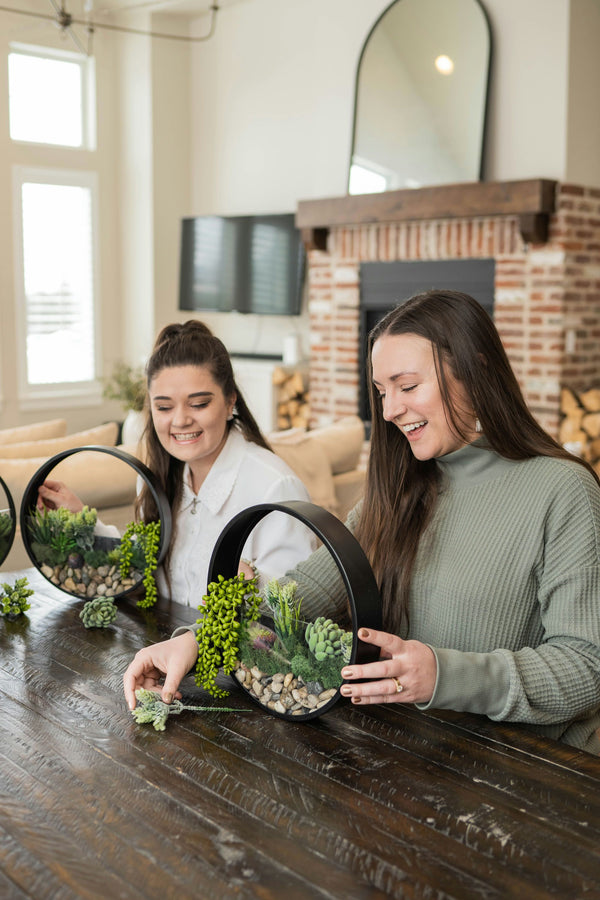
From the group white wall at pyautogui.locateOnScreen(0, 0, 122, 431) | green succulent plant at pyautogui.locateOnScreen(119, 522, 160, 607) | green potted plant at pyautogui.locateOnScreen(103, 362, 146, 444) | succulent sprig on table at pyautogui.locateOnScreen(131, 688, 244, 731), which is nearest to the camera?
succulent sprig on table at pyautogui.locateOnScreen(131, 688, 244, 731)

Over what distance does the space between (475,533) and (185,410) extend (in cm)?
72

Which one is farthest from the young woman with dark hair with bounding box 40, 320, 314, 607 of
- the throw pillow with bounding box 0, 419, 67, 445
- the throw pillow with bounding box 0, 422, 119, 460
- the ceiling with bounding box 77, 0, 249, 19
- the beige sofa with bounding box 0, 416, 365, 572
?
→ the ceiling with bounding box 77, 0, 249, 19

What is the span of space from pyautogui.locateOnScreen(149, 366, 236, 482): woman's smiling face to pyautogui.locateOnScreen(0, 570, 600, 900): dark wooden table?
0.64 metres

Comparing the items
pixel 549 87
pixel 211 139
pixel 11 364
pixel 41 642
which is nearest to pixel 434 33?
pixel 549 87

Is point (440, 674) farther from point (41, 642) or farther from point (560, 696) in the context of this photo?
point (41, 642)

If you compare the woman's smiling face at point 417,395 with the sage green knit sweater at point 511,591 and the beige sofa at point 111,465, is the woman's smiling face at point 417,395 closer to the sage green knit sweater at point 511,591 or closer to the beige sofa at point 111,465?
the sage green knit sweater at point 511,591

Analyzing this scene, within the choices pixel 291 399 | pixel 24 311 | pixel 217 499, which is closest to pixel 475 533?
pixel 217 499

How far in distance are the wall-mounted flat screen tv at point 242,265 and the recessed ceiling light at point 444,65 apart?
1393 mm

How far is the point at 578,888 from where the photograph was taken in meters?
0.94

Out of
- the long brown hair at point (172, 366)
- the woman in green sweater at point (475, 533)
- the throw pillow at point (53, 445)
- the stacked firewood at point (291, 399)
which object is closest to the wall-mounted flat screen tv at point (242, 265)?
the stacked firewood at point (291, 399)

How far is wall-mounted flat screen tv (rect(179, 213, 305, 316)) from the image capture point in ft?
20.1

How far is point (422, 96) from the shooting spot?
5.11m

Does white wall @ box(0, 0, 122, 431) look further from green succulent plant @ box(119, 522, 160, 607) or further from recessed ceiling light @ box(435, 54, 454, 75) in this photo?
green succulent plant @ box(119, 522, 160, 607)

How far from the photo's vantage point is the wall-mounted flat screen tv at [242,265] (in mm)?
6129
